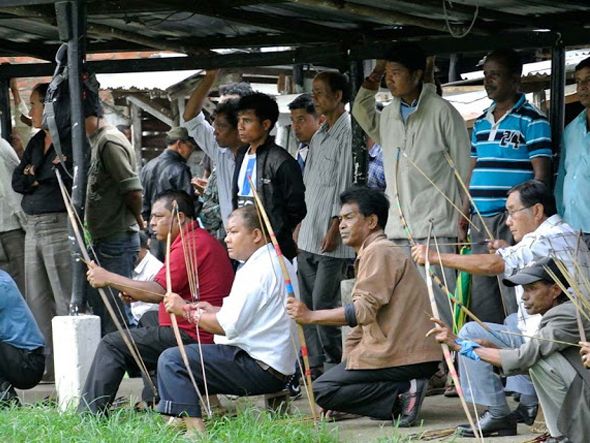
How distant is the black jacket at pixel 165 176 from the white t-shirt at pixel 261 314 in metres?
3.85

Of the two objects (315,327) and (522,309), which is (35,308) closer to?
(315,327)

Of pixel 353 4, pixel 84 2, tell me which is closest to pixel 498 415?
pixel 353 4

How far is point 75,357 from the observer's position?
755cm

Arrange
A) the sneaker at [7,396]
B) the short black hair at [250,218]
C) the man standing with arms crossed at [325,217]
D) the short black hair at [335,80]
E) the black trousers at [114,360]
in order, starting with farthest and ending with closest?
the short black hair at [335,80] < the man standing with arms crossed at [325,217] < the sneaker at [7,396] < the black trousers at [114,360] < the short black hair at [250,218]

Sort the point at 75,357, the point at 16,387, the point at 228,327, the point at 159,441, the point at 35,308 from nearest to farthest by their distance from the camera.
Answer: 1. the point at 159,441
2. the point at 228,327
3. the point at 75,357
4. the point at 16,387
5. the point at 35,308

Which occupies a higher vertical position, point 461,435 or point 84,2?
point 84,2

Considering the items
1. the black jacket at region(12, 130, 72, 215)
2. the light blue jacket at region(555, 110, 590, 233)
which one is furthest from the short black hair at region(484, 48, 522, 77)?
the black jacket at region(12, 130, 72, 215)

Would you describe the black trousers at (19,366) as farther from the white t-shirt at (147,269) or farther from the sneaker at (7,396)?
the white t-shirt at (147,269)

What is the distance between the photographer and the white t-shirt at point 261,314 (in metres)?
6.84

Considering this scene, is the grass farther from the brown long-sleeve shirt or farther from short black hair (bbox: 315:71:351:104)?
short black hair (bbox: 315:71:351:104)

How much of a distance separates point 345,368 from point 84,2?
2701 mm

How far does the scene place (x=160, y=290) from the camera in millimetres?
7340

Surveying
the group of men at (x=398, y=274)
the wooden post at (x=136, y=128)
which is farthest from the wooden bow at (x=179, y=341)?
the wooden post at (x=136, y=128)

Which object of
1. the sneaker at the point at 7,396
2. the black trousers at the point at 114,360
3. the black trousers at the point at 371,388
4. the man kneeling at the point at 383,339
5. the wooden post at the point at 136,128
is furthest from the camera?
the wooden post at the point at 136,128
